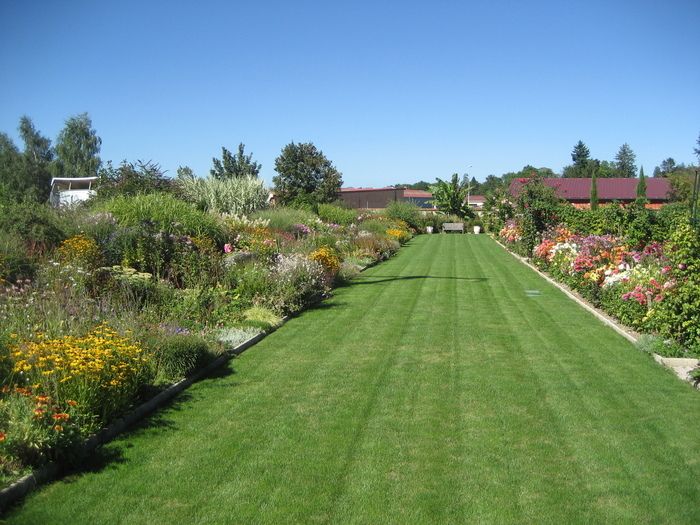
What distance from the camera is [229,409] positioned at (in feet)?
21.0

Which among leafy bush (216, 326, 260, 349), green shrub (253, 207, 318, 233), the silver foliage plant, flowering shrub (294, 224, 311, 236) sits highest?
the silver foliage plant

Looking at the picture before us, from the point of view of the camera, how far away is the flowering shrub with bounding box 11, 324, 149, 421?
5223mm

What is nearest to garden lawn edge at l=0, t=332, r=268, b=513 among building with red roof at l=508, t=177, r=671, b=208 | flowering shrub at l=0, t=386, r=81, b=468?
flowering shrub at l=0, t=386, r=81, b=468

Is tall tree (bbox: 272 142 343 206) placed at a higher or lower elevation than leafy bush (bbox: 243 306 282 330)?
higher

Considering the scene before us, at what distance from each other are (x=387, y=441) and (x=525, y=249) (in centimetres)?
2054

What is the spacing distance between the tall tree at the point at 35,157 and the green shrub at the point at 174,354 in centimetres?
5555

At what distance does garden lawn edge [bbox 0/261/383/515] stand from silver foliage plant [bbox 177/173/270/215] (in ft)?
47.9

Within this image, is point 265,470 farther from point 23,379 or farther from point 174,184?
point 174,184

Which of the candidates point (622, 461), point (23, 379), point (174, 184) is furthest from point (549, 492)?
point (174, 184)

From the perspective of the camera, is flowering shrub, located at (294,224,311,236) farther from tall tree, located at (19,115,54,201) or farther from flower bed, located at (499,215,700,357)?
tall tree, located at (19,115,54,201)

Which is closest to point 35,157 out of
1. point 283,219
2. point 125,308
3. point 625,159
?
point 283,219

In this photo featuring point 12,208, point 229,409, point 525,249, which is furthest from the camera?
point 525,249

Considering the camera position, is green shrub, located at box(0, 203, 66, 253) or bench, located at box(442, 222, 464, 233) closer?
green shrub, located at box(0, 203, 66, 253)

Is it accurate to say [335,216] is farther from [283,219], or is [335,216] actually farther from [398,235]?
[283,219]
